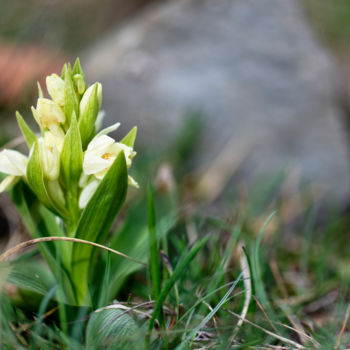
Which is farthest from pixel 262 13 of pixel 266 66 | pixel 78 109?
pixel 78 109

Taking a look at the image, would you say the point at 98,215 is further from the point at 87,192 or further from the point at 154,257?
the point at 154,257

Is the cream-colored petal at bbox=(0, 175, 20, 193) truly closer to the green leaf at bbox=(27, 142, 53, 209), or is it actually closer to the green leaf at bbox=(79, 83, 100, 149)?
the green leaf at bbox=(27, 142, 53, 209)

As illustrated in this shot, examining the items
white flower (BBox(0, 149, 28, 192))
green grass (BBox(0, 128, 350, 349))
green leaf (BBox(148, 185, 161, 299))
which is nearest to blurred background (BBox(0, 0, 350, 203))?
green grass (BBox(0, 128, 350, 349))

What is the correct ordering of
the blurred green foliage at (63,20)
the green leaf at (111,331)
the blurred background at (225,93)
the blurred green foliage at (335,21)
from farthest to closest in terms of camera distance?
the blurred green foliage at (335,21) < the blurred green foliage at (63,20) < the blurred background at (225,93) < the green leaf at (111,331)

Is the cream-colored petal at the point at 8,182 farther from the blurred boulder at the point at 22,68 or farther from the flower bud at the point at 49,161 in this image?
the blurred boulder at the point at 22,68

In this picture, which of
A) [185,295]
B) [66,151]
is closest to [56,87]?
[66,151]

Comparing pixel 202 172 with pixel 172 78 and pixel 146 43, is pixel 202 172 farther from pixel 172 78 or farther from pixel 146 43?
pixel 146 43

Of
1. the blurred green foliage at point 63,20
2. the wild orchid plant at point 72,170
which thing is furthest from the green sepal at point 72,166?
the blurred green foliage at point 63,20

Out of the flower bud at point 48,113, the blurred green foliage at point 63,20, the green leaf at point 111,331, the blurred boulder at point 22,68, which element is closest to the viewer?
the green leaf at point 111,331
